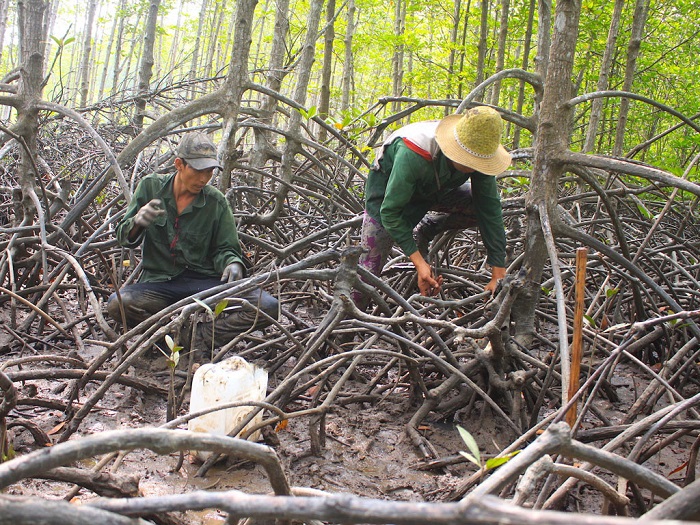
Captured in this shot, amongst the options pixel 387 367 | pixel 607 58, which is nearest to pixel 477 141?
pixel 387 367

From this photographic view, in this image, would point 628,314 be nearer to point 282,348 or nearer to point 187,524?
point 282,348

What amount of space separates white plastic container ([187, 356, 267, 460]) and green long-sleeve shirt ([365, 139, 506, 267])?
39.4 inches

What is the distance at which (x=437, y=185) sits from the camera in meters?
2.91

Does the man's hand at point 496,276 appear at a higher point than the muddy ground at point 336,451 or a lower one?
higher

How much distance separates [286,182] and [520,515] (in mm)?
3628

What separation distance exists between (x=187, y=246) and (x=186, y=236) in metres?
0.06

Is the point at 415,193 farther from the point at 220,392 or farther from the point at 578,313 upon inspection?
the point at 578,313

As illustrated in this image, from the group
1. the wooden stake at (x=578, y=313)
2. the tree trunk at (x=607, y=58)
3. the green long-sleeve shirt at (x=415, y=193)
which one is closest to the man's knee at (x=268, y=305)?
the green long-sleeve shirt at (x=415, y=193)

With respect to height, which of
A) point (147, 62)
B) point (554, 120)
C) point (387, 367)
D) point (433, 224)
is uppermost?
point (147, 62)

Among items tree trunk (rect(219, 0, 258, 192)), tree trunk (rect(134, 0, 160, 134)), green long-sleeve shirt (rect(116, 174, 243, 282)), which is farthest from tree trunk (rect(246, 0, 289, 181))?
tree trunk (rect(134, 0, 160, 134))

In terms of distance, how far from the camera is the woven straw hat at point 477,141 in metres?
2.56

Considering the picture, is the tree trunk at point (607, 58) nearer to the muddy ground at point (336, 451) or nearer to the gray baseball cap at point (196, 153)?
the muddy ground at point (336, 451)

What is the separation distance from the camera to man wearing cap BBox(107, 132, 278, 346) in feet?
10.3

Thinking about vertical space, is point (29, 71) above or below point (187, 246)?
above
